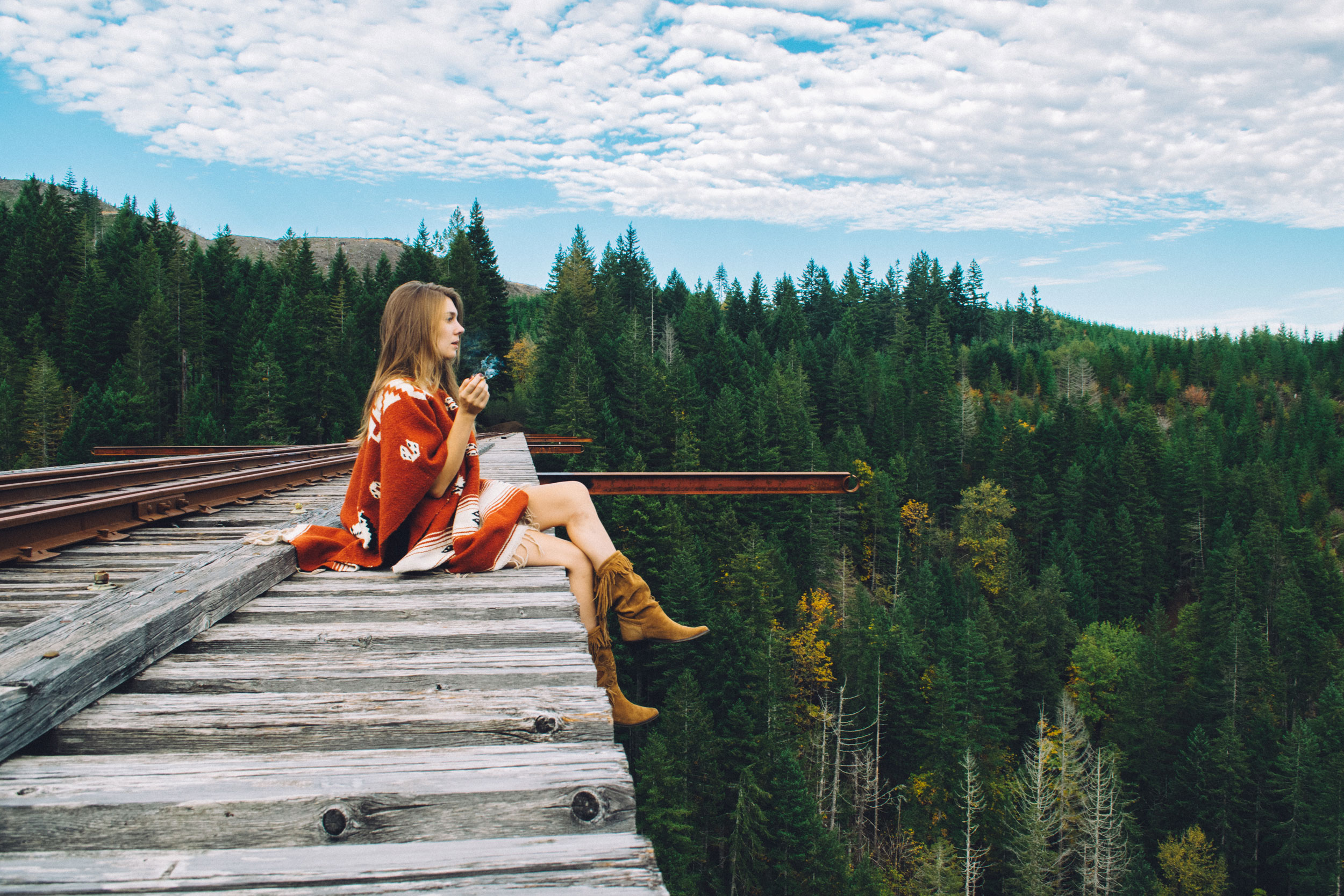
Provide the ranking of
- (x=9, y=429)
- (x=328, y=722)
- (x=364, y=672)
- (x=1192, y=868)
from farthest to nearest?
1. (x=9, y=429)
2. (x=1192, y=868)
3. (x=364, y=672)
4. (x=328, y=722)

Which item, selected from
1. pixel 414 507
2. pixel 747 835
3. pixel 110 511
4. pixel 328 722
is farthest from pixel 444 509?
pixel 747 835

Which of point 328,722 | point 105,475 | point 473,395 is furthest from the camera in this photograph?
point 105,475

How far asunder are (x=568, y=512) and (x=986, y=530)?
200 ft

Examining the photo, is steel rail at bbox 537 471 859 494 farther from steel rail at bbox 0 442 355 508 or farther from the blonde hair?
steel rail at bbox 0 442 355 508

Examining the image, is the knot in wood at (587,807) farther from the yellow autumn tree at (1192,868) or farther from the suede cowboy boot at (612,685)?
the yellow autumn tree at (1192,868)

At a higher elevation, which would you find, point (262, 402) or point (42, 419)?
point (262, 402)

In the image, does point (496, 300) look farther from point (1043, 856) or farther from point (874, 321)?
point (874, 321)

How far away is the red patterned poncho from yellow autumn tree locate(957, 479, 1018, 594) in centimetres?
5726

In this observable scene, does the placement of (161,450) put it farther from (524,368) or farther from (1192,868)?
(524,368)

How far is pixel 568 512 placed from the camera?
365cm

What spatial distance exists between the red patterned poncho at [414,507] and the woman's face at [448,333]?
216 mm

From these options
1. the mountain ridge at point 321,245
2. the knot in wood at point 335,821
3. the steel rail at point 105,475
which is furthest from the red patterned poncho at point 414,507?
the mountain ridge at point 321,245

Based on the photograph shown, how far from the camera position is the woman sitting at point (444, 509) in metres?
3.12

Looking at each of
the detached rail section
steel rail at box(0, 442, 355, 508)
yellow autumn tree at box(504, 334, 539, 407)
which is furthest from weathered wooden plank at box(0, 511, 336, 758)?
yellow autumn tree at box(504, 334, 539, 407)
